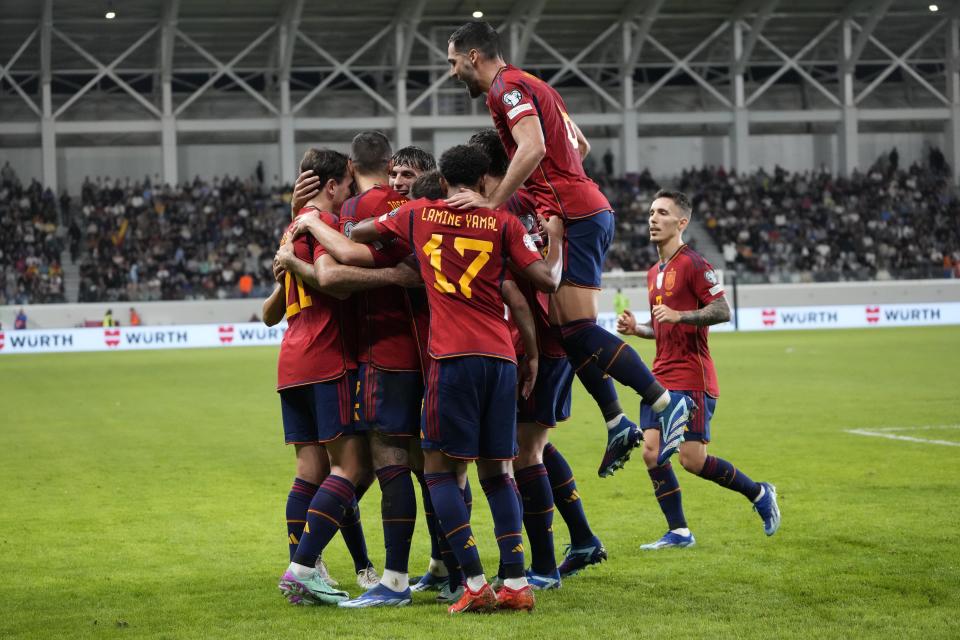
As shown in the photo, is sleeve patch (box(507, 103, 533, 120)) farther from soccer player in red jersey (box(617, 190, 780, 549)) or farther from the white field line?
the white field line

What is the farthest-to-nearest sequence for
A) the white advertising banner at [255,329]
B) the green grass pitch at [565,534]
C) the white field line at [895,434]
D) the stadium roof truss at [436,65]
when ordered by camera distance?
the stadium roof truss at [436,65] < the white advertising banner at [255,329] < the white field line at [895,434] < the green grass pitch at [565,534]

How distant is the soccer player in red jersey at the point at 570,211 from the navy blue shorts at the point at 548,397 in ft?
0.47

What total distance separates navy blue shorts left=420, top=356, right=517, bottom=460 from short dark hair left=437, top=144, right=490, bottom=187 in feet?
2.78

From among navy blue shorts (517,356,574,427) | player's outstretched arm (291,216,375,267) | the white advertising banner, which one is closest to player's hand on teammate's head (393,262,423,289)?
player's outstretched arm (291,216,375,267)

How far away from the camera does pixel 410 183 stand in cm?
640

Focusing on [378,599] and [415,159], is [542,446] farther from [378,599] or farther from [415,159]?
[415,159]

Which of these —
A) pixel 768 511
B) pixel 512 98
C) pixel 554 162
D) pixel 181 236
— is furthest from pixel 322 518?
pixel 181 236

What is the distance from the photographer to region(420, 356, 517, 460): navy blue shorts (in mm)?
5695

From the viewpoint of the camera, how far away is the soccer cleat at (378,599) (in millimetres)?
5952

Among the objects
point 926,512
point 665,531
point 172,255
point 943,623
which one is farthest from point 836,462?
point 172,255

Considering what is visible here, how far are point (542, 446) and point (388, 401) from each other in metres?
1.01

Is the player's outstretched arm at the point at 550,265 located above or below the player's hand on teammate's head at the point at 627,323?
above

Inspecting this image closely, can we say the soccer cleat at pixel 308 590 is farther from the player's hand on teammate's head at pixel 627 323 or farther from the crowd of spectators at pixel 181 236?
the crowd of spectators at pixel 181 236

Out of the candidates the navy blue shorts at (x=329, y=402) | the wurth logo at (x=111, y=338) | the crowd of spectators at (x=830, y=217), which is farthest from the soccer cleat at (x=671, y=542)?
the crowd of spectators at (x=830, y=217)
